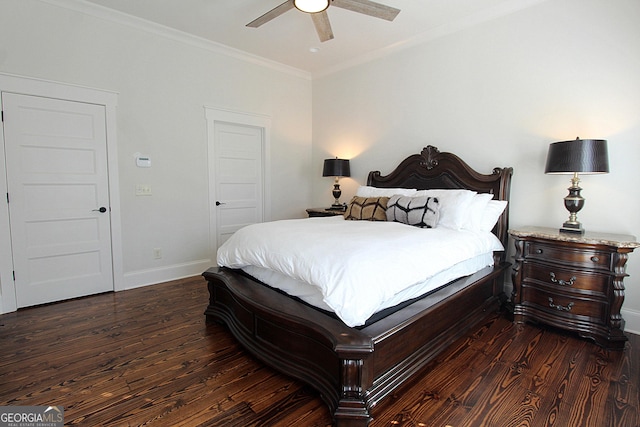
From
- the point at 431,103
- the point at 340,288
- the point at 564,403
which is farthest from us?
the point at 431,103

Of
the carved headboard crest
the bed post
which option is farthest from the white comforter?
the carved headboard crest

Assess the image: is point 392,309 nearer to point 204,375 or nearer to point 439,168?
point 204,375

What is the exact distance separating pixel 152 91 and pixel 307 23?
75.0 inches

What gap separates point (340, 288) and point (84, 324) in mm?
2457

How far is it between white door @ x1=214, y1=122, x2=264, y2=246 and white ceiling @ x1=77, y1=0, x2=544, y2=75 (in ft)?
3.64

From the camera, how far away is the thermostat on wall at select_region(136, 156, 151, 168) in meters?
3.67

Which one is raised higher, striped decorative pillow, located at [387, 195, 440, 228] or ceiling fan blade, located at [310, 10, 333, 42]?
ceiling fan blade, located at [310, 10, 333, 42]

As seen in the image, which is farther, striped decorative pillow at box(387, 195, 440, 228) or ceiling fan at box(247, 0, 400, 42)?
striped decorative pillow at box(387, 195, 440, 228)

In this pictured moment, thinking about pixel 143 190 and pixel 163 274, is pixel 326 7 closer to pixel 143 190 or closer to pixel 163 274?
pixel 143 190

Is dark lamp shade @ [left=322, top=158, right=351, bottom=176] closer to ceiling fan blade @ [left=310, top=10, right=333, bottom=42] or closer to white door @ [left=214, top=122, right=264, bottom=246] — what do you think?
white door @ [left=214, top=122, right=264, bottom=246]

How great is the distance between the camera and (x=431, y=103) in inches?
150

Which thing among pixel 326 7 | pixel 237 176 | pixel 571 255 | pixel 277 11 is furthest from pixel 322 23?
pixel 571 255

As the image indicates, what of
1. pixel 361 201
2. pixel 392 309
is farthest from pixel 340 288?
pixel 361 201

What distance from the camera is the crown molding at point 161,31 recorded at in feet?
10.4
